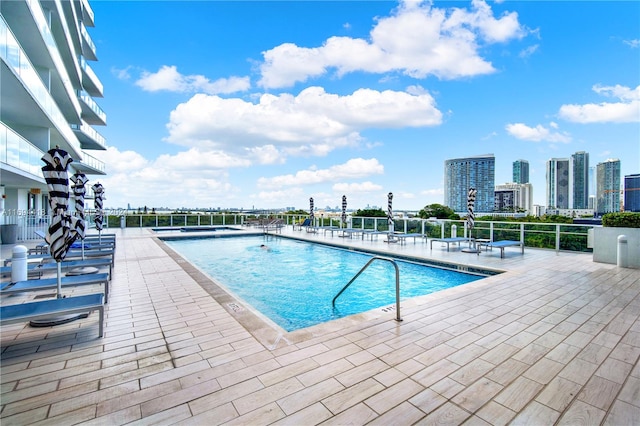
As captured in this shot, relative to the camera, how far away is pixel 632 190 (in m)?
11.1

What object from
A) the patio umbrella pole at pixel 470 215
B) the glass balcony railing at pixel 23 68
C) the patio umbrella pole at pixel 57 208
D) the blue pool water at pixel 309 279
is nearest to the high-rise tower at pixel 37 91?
the glass balcony railing at pixel 23 68

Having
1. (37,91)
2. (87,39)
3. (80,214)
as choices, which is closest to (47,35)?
(37,91)

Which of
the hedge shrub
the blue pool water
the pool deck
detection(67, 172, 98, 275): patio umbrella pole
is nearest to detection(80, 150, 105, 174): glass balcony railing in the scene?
the blue pool water

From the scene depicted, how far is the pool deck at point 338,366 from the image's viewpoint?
186 cm

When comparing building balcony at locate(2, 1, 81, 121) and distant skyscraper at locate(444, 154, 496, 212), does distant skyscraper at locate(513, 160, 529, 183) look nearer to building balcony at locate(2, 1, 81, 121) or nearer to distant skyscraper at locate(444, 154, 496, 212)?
distant skyscraper at locate(444, 154, 496, 212)

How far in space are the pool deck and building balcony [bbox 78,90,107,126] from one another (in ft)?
76.5

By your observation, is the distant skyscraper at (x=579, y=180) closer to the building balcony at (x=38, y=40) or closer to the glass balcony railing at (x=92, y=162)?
the building balcony at (x=38, y=40)

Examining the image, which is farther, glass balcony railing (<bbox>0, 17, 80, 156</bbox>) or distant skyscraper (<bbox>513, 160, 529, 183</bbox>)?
distant skyscraper (<bbox>513, 160, 529, 183</bbox>)

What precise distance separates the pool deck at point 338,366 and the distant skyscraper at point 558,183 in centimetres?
2935

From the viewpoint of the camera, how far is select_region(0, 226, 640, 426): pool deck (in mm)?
1862

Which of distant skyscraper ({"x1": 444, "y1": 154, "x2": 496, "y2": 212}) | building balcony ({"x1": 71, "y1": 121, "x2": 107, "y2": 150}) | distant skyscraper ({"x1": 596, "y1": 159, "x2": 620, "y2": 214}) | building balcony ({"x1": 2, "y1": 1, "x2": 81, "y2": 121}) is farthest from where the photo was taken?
distant skyscraper ({"x1": 444, "y1": 154, "x2": 496, "y2": 212})

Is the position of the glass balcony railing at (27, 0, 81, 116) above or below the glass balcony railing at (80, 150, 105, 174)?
above

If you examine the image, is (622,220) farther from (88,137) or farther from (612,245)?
(88,137)

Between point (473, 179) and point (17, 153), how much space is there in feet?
104
